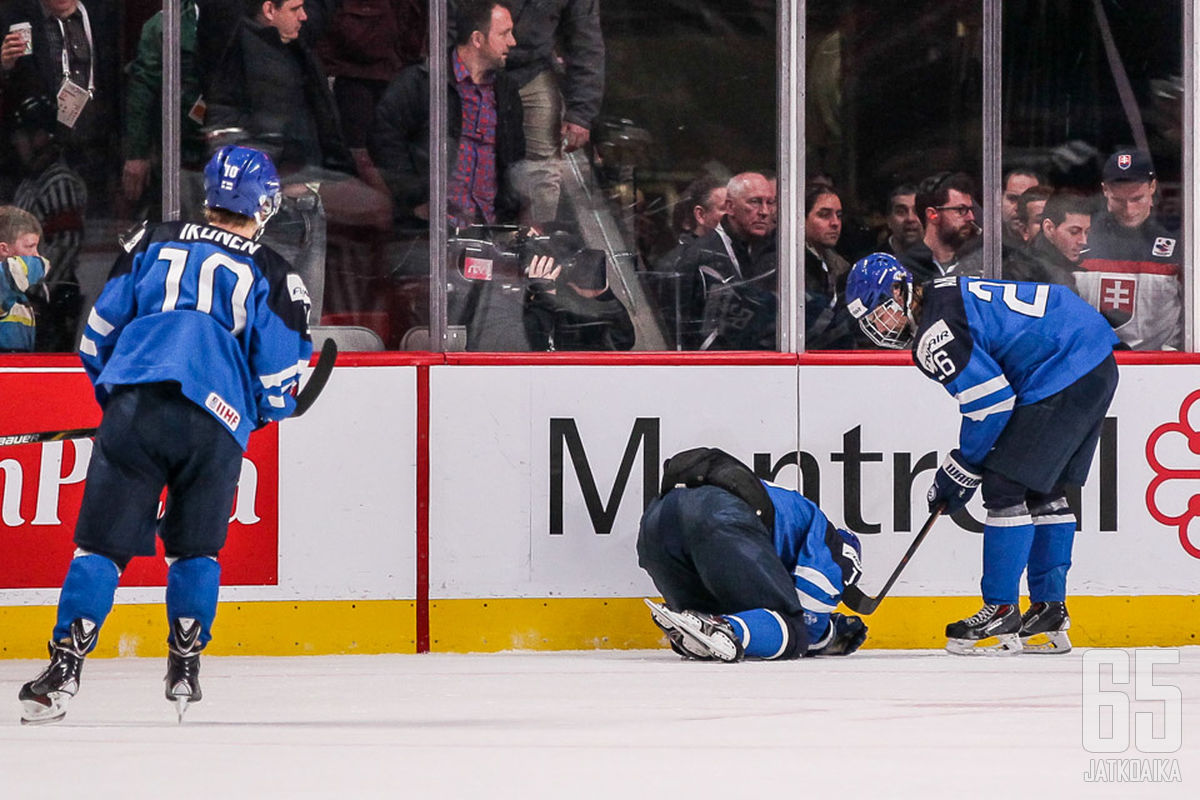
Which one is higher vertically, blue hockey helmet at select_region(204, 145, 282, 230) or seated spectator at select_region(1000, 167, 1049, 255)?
seated spectator at select_region(1000, 167, 1049, 255)

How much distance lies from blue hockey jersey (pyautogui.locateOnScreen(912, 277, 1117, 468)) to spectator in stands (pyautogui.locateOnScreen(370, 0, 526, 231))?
4.78ft

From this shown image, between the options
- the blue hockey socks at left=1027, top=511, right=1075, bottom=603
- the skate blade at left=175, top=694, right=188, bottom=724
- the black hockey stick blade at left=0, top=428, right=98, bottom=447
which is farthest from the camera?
the blue hockey socks at left=1027, top=511, right=1075, bottom=603

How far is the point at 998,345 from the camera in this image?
4.40 m

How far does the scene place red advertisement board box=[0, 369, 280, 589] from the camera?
4.42 meters

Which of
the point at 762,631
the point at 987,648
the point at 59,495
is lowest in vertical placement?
the point at 987,648

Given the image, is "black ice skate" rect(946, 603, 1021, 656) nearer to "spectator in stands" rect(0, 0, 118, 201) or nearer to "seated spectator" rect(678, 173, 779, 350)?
"seated spectator" rect(678, 173, 779, 350)

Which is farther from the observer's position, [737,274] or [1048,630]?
[737,274]

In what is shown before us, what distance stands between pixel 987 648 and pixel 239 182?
2442mm

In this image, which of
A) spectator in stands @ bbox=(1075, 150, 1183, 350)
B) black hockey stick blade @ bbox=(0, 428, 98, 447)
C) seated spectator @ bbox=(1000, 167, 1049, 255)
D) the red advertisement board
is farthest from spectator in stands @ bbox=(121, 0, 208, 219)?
spectator in stands @ bbox=(1075, 150, 1183, 350)

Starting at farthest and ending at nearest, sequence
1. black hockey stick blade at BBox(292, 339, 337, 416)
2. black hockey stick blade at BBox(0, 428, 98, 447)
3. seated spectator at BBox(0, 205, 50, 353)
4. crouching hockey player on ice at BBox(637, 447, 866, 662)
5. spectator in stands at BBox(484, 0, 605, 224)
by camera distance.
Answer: spectator in stands at BBox(484, 0, 605, 224), seated spectator at BBox(0, 205, 50, 353), crouching hockey player on ice at BBox(637, 447, 866, 662), black hockey stick blade at BBox(0, 428, 98, 447), black hockey stick blade at BBox(292, 339, 337, 416)

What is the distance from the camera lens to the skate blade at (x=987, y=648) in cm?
441

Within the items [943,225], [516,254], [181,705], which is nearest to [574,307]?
[516,254]

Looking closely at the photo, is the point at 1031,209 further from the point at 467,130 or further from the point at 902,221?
the point at 467,130

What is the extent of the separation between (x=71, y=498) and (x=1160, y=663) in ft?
9.74
